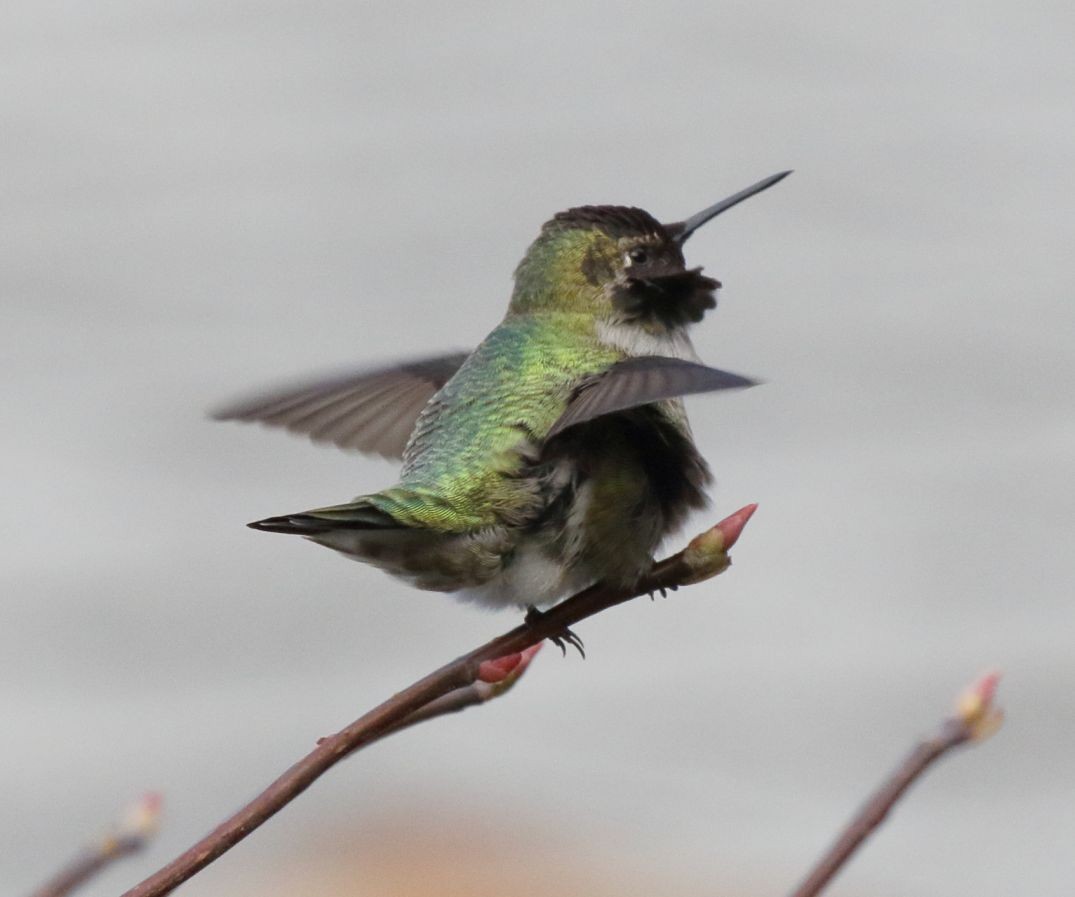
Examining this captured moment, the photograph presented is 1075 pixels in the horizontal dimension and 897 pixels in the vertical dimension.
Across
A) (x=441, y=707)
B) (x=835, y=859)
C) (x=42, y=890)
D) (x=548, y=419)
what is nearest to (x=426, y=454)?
(x=548, y=419)

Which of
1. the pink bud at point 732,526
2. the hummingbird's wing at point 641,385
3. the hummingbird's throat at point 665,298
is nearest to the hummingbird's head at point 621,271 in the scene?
the hummingbird's throat at point 665,298

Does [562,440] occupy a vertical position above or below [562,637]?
above

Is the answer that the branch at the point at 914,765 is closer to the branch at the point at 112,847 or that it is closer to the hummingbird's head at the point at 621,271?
the branch at the point at 112,847

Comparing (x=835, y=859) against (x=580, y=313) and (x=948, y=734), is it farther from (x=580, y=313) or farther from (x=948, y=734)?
(x=580, y=313)

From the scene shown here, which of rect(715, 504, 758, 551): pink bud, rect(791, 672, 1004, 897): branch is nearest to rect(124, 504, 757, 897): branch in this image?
rect(715, 504, 758, 551): pink bud

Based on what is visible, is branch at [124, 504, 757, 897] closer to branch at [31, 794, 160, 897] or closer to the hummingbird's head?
branch at [31, 794, 160, 897]

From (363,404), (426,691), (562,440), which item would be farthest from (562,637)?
(363,404)

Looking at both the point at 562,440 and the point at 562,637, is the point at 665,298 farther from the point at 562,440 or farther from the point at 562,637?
the point at 562,637
